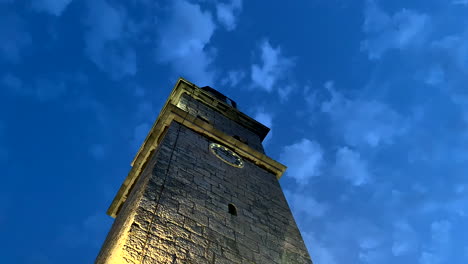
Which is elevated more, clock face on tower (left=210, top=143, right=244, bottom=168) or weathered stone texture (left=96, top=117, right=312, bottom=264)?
clock face on tower (left=210, top=143, right=244, bottom=168)

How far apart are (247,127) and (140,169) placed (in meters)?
5.73

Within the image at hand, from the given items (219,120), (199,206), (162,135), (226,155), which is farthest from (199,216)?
(219,120)

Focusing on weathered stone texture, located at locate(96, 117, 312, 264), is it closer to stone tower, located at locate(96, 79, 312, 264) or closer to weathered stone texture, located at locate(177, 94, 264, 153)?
stone tower, located at locate(96, 79, 312, 264)

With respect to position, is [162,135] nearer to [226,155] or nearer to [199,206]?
[226,155]

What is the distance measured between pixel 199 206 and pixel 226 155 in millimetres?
3493

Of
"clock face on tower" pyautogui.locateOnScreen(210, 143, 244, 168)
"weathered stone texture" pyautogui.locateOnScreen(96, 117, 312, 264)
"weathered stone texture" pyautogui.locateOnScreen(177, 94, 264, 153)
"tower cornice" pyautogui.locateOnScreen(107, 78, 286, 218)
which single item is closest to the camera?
"weathered stone texture" pyautogui.locateOnScreen(96, 117, 312, 264)

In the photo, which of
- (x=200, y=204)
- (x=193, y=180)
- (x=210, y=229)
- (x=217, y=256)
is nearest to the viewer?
(x=217, y=256)

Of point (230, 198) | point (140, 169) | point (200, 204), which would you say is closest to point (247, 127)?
point (140, 169)

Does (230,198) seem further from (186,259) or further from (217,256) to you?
(186,259)

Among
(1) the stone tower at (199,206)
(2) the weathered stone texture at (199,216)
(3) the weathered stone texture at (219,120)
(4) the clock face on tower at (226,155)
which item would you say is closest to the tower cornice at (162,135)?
(1) the stone tower at (199,206)

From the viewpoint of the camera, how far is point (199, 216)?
590 centimetres

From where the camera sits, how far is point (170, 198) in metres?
5.90

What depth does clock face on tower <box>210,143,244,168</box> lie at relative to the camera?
30.3 feet

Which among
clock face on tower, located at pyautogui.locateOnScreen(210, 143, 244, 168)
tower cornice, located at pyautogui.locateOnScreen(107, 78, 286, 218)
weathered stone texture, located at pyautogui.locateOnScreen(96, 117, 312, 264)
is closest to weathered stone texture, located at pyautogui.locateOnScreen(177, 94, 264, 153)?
tower cornice, located at pyautogui.locateOnScreen(107, 78, 286, 218)
